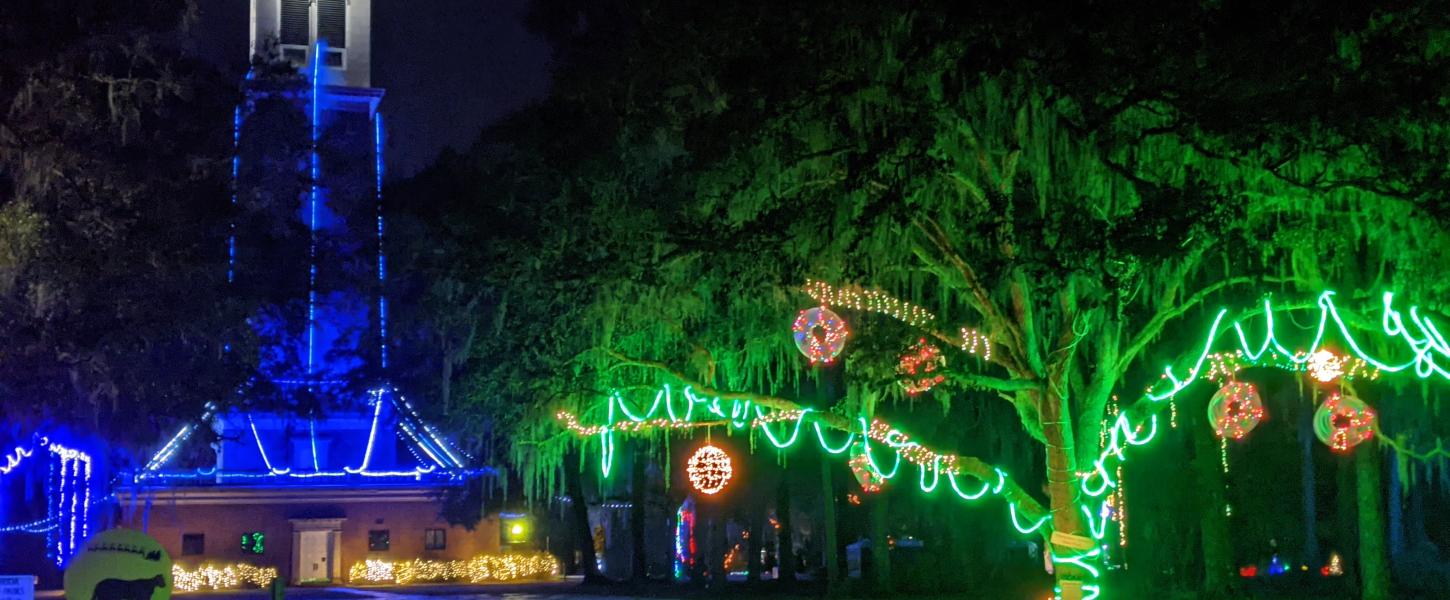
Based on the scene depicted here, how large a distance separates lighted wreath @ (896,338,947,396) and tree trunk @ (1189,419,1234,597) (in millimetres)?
9052

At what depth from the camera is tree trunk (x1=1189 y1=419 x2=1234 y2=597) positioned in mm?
21938

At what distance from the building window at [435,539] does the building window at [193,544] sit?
6.22 m

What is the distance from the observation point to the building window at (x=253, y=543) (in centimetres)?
3919

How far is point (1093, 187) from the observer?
1213 cm

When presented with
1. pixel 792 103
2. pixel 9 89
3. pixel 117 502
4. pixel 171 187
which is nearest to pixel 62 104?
pixel 9 89

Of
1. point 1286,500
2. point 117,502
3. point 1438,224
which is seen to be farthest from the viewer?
point 1286,500

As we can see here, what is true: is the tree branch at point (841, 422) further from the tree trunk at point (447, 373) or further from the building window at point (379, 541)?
the building window at point (379, 541)

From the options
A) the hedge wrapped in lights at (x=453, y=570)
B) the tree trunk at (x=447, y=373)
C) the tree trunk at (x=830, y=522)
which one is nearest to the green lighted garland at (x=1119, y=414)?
the tree trunk at (x=447, y=373)

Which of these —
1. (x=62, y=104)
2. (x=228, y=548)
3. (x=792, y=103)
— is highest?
(x=62, y=104)

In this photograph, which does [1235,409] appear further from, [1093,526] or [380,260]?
[380,260]

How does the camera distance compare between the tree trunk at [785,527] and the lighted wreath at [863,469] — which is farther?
the tree trunk at [785,527]

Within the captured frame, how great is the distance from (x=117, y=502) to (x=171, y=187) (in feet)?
66.0

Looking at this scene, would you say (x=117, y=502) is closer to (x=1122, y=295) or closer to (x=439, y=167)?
(x=439, y=167)

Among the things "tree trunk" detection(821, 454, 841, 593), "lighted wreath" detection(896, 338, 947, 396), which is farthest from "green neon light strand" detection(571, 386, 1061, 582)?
"tree trunk" detection(821, 454, 841, 593)
